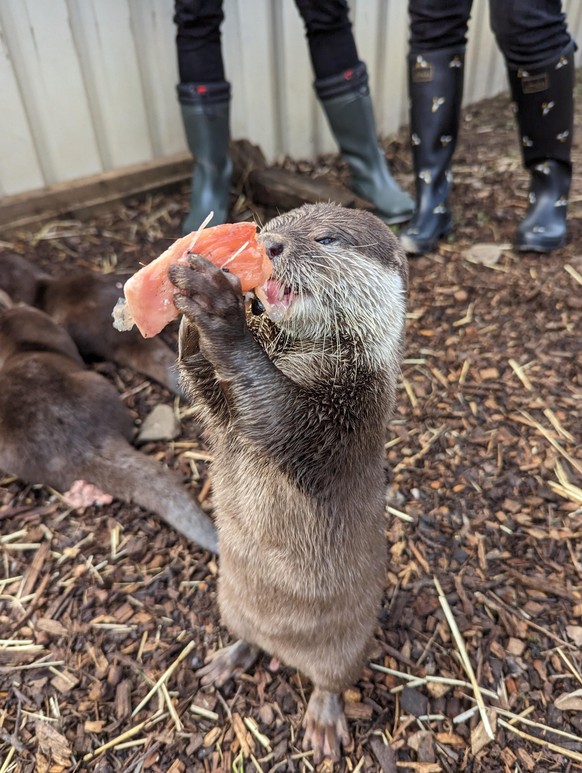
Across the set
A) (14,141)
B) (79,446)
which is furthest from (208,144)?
(79,446)

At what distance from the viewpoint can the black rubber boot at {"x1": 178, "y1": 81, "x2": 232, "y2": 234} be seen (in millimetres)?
3377

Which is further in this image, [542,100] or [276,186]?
[276,186]

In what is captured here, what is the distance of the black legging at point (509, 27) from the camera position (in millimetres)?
2787

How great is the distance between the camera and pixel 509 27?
9.30 ft

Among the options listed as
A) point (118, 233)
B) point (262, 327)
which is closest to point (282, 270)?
point (262, 327)

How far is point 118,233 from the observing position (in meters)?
3.91

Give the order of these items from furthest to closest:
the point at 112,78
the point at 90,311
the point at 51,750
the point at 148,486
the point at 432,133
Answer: the point at 112,78 → the point at 432,133 → the point at 90,311 → the point at 148,486 → the point at 51,750

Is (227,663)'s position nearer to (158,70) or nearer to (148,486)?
(148,486)

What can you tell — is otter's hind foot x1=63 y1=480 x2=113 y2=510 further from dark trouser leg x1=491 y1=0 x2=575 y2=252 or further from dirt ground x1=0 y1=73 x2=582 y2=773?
dark trouser leg x1=491 y1=0 x2=575 y2=252

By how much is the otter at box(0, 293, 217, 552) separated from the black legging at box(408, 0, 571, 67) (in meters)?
2.25

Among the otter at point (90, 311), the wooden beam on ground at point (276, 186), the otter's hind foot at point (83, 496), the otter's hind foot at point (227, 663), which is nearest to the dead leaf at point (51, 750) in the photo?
the otter's hind foot at point (227, 663)

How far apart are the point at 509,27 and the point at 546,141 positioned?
1.97 ft

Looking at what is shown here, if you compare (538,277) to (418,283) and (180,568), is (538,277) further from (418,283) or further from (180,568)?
(180,568)

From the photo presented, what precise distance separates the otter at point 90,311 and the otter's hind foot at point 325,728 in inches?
56.2
